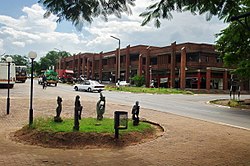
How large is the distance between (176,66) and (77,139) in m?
49.2

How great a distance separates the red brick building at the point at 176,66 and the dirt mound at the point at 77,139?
120ft

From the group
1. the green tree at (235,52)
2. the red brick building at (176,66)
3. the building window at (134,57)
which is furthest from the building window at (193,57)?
the green tree at (235,52)

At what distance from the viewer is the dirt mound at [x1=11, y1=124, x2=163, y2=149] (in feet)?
30.7

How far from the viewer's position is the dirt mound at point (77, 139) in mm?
9359

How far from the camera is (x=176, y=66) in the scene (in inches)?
2260

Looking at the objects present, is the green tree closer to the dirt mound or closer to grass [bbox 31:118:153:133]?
grass [bbox 31:118:153:133]

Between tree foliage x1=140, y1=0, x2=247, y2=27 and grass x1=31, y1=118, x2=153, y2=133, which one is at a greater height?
tree foliage x1=140, y1=0, x2=247, y2=27

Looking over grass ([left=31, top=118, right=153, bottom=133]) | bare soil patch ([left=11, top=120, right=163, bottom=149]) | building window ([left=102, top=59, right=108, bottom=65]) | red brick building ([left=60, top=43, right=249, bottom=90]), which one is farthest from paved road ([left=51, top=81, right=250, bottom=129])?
building window ([left=102, top=59, right=108, bottom=65])

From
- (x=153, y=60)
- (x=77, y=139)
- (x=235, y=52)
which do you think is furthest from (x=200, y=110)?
(x=153, y=60)

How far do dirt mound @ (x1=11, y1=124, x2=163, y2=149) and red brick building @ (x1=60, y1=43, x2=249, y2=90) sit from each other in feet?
120

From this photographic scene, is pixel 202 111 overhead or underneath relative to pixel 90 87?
underneath

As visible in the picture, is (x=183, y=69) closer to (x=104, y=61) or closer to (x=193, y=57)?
(x=193, y=57)

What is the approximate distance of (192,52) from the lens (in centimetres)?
5525

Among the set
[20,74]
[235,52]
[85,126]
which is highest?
[235,52]
